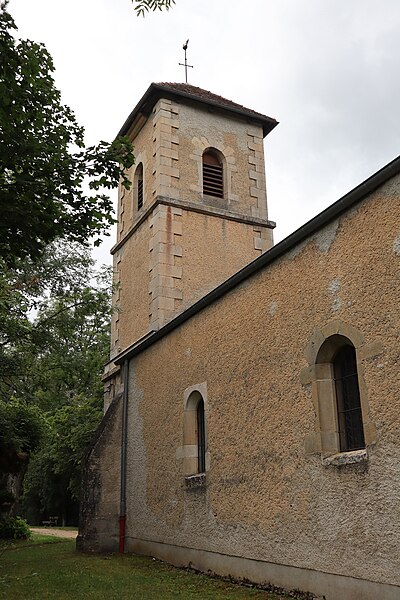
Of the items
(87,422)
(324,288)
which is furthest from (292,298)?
(87,422)

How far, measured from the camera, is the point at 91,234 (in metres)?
7.65

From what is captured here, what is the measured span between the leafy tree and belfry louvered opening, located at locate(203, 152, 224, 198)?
880 cm

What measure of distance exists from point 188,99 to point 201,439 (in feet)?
34.1

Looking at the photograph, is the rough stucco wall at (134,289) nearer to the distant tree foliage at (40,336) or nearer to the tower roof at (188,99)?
the distant tree foliage at (40,336)

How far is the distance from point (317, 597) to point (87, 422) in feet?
55.0

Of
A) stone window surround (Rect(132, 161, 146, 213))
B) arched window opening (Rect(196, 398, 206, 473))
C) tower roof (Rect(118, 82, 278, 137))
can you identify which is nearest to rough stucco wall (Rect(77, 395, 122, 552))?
arched window opening (Rect(196, 398, 206, 473))

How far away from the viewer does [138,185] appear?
17.2m

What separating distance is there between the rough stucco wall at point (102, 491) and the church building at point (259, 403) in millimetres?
30

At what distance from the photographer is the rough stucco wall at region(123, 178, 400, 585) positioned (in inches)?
240

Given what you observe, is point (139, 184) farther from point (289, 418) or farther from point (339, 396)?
point (339, 396)

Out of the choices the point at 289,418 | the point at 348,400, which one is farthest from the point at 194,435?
the point at 348,400

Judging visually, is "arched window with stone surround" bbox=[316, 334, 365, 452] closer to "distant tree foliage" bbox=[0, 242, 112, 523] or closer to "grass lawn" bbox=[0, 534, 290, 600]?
"grass lawn" bbox=[0, 534, 290, 600]

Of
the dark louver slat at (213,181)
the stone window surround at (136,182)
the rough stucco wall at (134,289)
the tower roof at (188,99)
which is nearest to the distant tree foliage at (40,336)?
the rough stucco wall at (134,289)

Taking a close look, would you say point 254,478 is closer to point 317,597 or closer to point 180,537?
point 317,597
